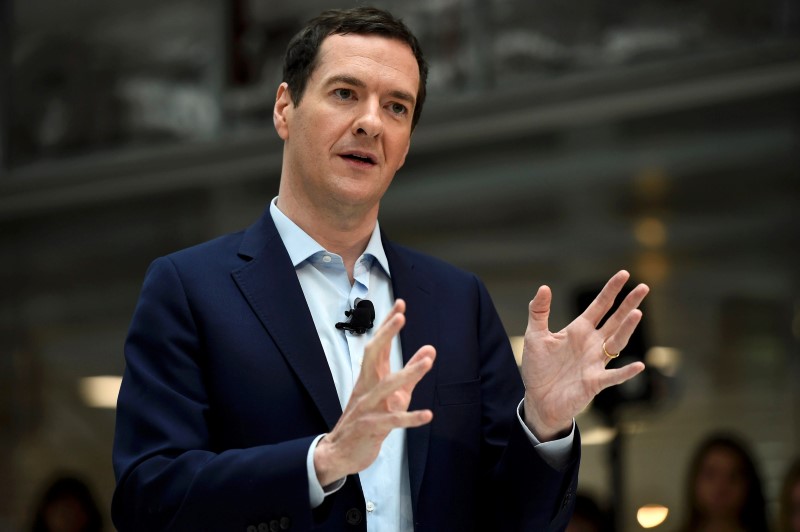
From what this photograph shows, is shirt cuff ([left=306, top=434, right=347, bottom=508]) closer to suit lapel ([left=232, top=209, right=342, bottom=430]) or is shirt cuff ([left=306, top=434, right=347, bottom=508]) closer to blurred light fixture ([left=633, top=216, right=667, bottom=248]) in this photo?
suit lapel ([left=232, top=209, right=342, bottom=430])

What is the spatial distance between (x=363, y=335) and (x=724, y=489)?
14.3ft

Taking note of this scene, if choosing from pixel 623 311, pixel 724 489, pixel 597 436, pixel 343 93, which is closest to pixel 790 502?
pixel 724 489

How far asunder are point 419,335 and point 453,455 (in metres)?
0.24

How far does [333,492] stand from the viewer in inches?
79.7

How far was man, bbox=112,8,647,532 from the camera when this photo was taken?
6.52 feet

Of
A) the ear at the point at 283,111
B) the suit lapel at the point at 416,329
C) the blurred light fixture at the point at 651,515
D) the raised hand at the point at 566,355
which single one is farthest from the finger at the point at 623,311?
the blurred light fixture at the point at 651,515

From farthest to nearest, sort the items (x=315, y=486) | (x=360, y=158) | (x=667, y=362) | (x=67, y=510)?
1. (x=67, y=510)
2. (x=667, y=362)
3. (x=360, y=158)
4. (x=315, y=486)

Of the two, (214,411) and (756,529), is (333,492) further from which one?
(756,529)

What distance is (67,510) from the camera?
25.1 ft

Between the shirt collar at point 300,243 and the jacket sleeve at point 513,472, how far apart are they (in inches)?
11.4

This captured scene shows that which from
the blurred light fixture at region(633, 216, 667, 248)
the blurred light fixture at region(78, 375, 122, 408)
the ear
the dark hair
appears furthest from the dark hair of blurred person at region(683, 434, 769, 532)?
the ear

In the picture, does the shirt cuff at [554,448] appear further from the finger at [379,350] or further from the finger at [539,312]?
the finger at [379,350]

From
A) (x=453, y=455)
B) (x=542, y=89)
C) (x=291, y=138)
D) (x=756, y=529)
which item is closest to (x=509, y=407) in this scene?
(x=453, y=455)

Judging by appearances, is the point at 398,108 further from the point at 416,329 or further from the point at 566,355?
the point at 566,355
